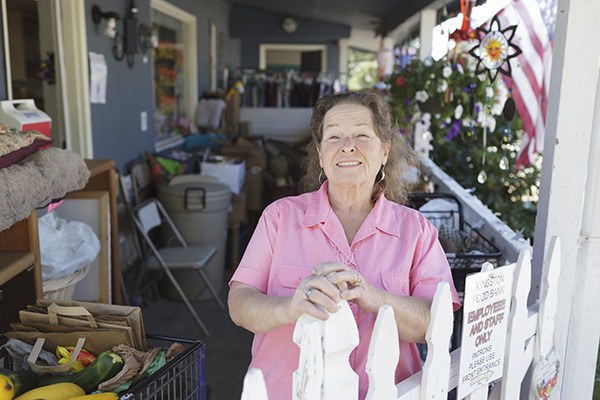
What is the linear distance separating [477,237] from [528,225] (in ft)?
5.84

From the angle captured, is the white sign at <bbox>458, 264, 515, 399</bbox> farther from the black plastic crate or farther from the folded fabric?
the folded fabric

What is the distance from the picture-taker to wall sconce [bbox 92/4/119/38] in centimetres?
405

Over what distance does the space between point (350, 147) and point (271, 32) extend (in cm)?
1056

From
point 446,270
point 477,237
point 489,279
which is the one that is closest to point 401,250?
point 446,270

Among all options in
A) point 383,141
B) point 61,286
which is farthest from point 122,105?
point 383,141

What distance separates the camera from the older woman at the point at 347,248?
152cm

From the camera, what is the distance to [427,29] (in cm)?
576

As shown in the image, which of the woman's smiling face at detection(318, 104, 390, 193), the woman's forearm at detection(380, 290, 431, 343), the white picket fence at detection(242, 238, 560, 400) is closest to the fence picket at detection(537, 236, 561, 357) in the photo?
the white picket fence at detection(242, 238, 560, 400)

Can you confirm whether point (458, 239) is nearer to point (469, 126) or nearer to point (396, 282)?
point (396, 282)

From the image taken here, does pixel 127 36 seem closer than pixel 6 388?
No

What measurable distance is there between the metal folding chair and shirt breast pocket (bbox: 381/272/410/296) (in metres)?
2.56

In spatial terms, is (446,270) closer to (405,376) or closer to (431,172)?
(405,376)

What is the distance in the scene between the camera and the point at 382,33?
9.58 metres

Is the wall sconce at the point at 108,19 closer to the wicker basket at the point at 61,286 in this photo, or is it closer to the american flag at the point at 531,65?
the wicker basket at the point at 61,286
